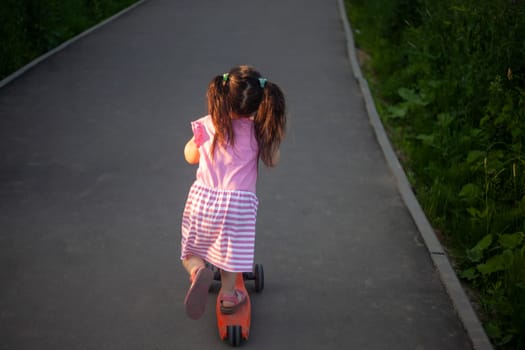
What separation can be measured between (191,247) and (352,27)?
424 inches

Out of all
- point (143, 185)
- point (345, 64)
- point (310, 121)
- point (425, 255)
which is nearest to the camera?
point (425, 255)

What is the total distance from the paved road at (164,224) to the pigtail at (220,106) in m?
1.25

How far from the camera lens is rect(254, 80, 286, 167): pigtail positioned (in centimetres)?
380

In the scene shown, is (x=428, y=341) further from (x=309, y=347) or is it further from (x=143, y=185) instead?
(x=143, y=185)

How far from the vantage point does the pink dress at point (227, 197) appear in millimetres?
3934

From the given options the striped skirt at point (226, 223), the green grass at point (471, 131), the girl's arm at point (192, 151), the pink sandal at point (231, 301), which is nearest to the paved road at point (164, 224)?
the pink sandal at point (231, 301)

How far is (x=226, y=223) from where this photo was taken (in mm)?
3938

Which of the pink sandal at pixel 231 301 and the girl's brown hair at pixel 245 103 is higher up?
the girl's brown hair at pixel 245 103

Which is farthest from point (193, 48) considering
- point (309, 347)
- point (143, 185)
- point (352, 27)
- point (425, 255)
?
Result: point (309, 347)

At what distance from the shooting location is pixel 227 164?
Result: 396cm

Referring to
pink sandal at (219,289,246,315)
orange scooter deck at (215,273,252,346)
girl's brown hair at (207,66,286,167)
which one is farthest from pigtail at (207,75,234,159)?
orange scooter deck at (215,273,252,346)

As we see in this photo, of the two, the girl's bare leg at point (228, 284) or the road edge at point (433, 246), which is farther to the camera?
the road edge at point (433, 246)

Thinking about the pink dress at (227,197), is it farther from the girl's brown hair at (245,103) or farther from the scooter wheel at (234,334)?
the scooter wheel at (234,334)

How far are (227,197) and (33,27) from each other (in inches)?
323
